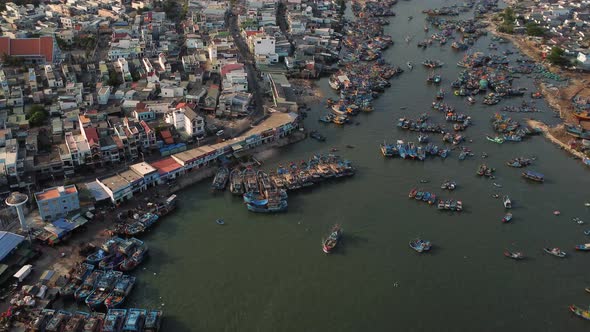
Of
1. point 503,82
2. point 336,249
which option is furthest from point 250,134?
point 503,82

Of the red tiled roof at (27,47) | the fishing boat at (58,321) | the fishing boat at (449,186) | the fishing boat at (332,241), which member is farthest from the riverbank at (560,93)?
the red tiled roof at (27,47)

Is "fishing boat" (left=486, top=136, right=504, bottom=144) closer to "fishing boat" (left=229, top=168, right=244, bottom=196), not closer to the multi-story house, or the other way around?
"fishing boat" (left=229, top=168, right=244, bottom=196)

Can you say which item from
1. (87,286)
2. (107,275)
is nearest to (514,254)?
(107,275)

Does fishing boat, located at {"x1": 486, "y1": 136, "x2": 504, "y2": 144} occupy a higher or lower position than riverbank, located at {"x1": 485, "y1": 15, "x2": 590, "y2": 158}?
lower

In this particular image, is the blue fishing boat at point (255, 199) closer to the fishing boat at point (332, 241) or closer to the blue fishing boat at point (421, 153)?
the fishing boat at point (332, 241)

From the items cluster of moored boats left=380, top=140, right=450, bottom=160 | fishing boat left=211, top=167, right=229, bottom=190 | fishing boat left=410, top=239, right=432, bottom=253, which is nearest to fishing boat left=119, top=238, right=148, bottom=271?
fishing boat left=211, top=167, right=229, bottom=190

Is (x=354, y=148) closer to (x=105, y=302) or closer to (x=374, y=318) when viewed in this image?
(x=374, y=318)

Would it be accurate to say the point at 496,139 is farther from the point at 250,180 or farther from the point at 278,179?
the point at 250,180
